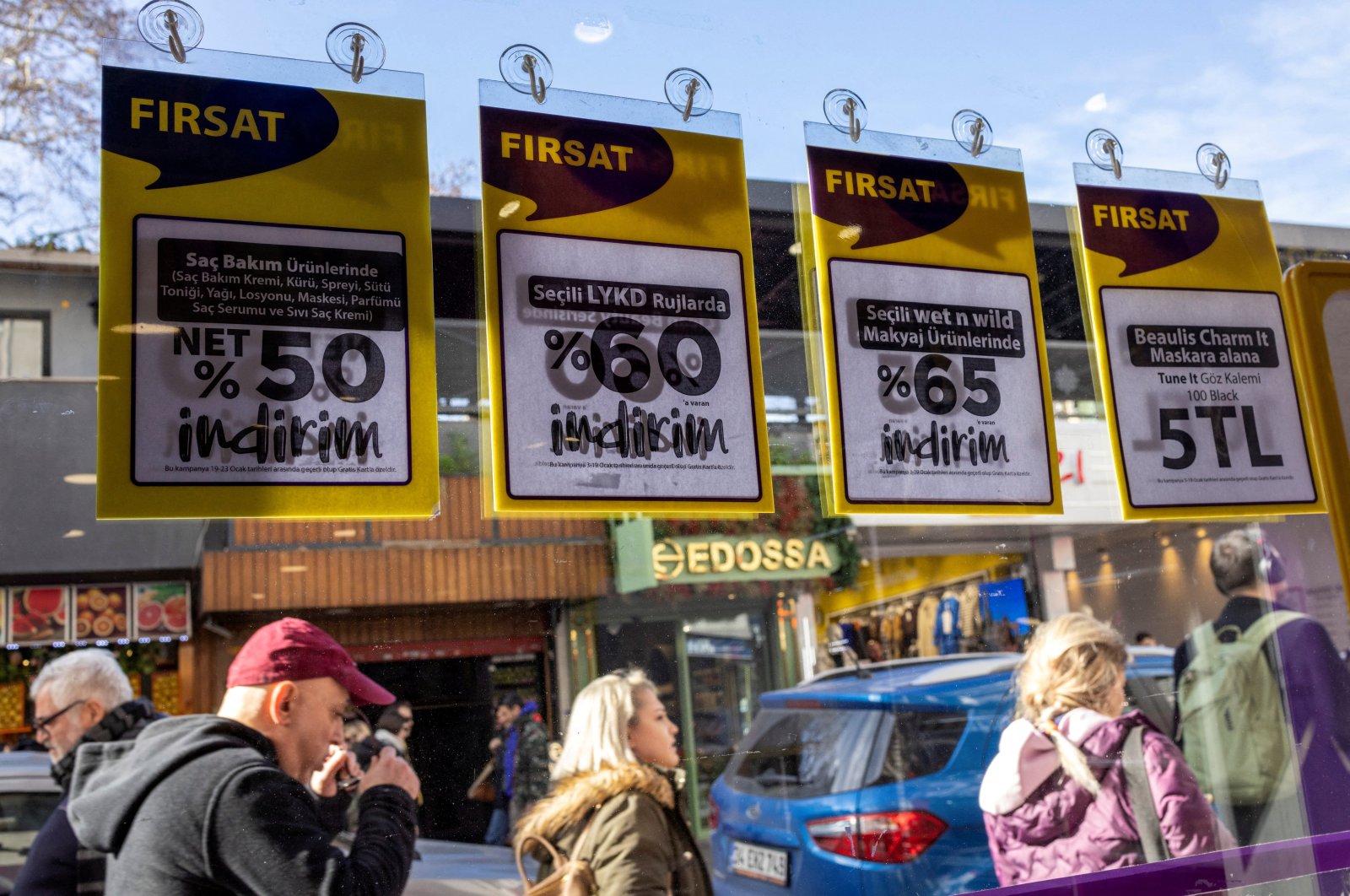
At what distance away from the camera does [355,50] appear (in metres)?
1.91

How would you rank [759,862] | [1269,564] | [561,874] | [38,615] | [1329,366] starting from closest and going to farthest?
[1329,366] < [38,615] < [561,874] < [759,862] < [1269,564]

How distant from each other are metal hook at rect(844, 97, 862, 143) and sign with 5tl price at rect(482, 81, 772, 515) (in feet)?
1.05

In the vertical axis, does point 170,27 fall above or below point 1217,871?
above

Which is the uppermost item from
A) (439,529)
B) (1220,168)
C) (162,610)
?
(1220,168)

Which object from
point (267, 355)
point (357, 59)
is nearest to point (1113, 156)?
point (357, 59)

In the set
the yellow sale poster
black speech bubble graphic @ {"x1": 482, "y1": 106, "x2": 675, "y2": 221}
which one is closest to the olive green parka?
black speech bubble graphic @ {"x1": 482, "y1": 106, "x2": 675, "y2": 221}

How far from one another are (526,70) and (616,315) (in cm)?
49

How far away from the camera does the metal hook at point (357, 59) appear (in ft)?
6.27

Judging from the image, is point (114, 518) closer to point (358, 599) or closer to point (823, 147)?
point (358, 599)

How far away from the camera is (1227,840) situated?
2338 millimetres

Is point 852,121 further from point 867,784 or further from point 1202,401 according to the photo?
point 867,784

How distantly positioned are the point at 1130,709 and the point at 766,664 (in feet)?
2.85

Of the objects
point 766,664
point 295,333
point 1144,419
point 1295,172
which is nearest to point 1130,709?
point 1144,419

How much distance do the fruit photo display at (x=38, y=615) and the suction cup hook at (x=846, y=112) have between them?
1.68m
